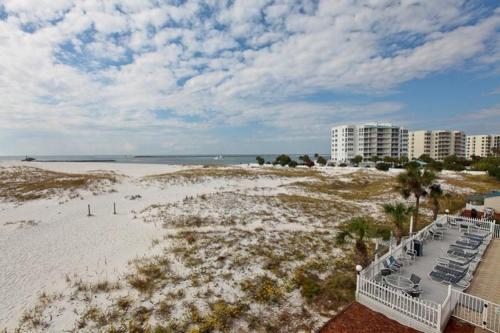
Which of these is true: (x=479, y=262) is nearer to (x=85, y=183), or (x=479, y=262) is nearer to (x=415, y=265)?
(x=415, y=265)

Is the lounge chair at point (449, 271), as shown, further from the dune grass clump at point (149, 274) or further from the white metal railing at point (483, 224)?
the dune grass clump at point (149, 274)

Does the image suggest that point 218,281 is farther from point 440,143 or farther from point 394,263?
point 440,143

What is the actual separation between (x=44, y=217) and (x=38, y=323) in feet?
51.3

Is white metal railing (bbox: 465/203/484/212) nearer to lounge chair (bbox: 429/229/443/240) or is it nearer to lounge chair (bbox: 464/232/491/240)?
lounge chair (bbox: 464/232/491/240)

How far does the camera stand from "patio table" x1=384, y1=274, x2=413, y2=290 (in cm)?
946

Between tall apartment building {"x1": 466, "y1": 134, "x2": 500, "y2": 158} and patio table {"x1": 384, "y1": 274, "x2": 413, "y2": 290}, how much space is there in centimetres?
15168

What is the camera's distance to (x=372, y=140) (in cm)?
11256

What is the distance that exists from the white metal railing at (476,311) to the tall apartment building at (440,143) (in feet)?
448

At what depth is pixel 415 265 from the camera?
11.9 m

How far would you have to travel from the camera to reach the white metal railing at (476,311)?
7.82 metres

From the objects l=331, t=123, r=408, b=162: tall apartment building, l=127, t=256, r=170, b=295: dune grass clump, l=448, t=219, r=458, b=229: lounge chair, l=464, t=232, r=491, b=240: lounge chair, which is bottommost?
l=448, t=219, r=458, b=229: lounge chair

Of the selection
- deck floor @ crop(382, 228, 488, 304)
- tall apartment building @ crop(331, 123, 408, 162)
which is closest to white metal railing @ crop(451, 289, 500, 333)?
deck floor @ crop(382, 228, 488, 304)

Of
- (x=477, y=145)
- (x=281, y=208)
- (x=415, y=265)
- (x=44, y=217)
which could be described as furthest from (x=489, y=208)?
(x=477, y=145)

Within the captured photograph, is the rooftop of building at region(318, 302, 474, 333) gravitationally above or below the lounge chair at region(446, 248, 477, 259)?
below
